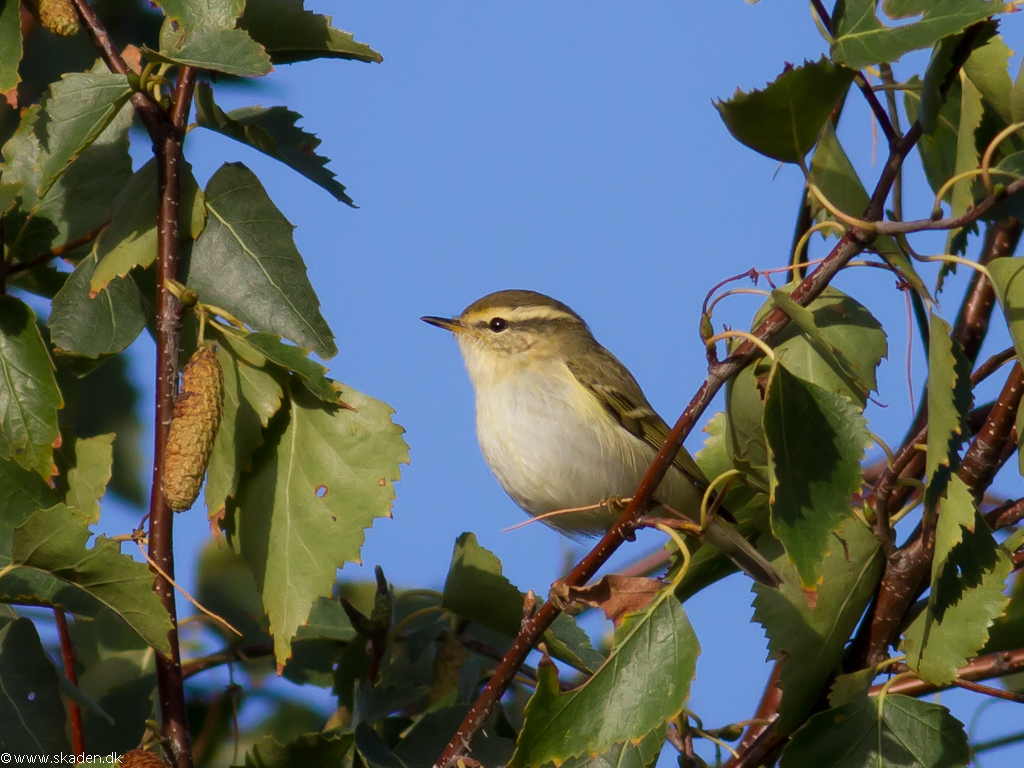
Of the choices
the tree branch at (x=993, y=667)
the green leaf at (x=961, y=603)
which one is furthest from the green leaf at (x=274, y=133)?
the tree branch at (x=993, y=667)

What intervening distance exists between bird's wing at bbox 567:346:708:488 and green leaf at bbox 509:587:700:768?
181 centimetres

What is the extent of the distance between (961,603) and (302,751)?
59.6 inches

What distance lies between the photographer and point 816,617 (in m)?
2.70

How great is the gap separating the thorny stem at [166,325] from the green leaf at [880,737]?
139 centimetres

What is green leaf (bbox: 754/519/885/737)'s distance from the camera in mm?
2678

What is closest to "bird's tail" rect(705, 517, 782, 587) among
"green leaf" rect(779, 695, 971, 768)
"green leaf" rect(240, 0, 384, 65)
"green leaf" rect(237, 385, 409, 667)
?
"green leaf" rect(779, 695, 971, 768)

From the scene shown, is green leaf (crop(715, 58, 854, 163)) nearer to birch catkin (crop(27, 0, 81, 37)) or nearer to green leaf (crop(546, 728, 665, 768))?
green leaf (crop(546, 728, 665, 768))

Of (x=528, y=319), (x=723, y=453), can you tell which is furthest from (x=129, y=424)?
(x=723, y=453)

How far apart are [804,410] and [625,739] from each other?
756mm

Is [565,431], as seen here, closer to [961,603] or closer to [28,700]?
[961,603]

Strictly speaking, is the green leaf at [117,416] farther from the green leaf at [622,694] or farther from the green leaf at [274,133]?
the green leaf at [622,694]

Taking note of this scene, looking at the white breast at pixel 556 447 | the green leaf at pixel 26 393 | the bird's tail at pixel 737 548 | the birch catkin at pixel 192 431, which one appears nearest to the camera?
the birch catkin at pixel 192 431

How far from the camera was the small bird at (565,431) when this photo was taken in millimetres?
4160

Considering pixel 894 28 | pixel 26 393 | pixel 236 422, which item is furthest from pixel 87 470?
pixel 894 28
